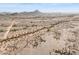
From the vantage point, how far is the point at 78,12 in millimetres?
1355

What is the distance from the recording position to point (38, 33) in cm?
137

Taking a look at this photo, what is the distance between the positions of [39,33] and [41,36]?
0.10ft

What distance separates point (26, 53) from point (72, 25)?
1.51 ft

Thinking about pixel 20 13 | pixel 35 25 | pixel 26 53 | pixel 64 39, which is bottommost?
pixel 26 53

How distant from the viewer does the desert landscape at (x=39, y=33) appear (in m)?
1.34

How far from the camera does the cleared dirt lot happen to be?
134 centimetres

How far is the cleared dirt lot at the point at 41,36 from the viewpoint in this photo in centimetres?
134

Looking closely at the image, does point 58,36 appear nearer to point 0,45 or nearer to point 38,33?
point 38,33

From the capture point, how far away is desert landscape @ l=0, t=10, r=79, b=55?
134 cm

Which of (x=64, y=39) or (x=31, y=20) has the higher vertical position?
(x=31, y=20)

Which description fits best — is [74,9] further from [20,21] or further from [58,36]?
[20,21]

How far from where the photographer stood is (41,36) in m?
1.36

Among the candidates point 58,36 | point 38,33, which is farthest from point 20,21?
point 58,36

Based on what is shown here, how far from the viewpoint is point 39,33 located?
137 centimetres
